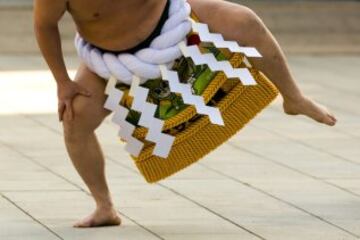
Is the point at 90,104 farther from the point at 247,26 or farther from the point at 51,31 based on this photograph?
the point at 247,26

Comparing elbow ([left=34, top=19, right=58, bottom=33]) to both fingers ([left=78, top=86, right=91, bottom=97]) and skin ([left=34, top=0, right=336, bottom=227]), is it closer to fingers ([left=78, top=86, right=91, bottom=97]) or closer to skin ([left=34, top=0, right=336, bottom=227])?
skin ([left=34, top=0, right=336, bottom=227])

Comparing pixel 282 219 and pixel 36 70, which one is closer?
pixel 282 219

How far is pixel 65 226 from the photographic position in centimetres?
653

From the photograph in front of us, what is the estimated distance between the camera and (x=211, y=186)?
24.8 ft

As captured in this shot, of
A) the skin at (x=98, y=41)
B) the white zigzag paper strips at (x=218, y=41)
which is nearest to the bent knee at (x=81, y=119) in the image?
the skin at (x=98, y=41)

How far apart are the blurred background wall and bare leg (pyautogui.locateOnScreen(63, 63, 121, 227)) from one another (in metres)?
7.37

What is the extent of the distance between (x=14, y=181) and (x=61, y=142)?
1.41 meters

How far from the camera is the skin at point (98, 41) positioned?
625 centimetres

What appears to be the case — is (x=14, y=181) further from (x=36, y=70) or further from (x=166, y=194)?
(x=36, y=70)

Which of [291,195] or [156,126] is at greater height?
[156,126]

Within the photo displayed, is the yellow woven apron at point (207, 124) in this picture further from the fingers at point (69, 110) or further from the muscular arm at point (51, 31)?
the muscular arm at point (51, 31)

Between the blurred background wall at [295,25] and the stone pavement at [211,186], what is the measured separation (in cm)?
363

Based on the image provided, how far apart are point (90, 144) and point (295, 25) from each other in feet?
30.0

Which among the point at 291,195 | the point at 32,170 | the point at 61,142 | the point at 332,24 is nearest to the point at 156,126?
the point at 291,195
